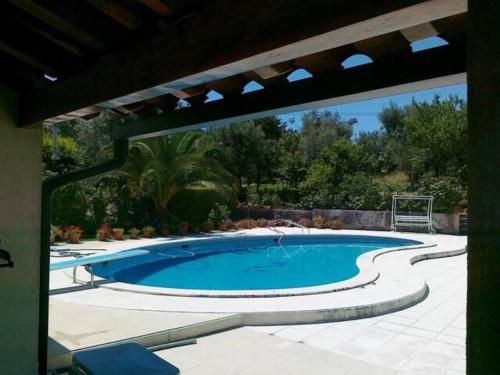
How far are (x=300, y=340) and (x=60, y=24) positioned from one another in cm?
442

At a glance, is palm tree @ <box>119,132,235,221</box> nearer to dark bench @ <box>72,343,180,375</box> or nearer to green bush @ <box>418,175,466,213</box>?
green bush @ <box>418,175,466,213</box>

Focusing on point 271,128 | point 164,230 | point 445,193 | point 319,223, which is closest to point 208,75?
point 164,230

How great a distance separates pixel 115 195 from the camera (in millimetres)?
16766

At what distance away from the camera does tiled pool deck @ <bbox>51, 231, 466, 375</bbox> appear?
458cm

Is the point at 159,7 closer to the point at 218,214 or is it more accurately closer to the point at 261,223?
the point at 218,214

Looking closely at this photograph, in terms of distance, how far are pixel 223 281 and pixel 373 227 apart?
1086 cm

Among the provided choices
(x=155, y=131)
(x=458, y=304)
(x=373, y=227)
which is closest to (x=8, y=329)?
(x=155, y=131)

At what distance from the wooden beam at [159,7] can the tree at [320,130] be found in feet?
85.5

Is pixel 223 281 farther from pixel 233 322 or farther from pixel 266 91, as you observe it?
pixel 266 91

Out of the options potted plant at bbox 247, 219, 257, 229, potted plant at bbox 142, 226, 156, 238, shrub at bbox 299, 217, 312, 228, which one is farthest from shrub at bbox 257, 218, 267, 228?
potted plant at bbox 142, 226, 156, 238

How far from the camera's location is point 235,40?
5.99 ft

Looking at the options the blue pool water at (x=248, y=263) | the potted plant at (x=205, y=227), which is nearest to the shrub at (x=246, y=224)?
the potted plant at (x=205, y=227)

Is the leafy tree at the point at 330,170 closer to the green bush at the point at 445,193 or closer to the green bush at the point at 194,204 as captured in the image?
the green bush at the point at 445,193

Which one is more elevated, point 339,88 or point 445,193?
point 339,88
